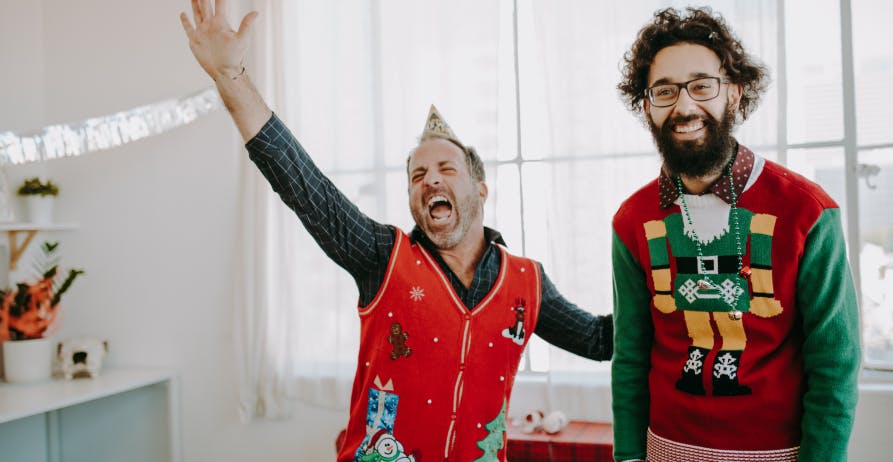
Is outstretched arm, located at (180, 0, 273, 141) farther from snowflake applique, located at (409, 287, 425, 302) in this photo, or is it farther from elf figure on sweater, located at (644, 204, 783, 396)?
elf figure on sweater, located at (644, 204, 783, 396)

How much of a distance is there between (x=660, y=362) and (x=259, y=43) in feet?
7.60

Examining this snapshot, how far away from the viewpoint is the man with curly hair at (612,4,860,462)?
1.42 meters

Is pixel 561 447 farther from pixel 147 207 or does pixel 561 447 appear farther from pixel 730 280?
pixel 147 207

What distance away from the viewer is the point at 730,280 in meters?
1.50

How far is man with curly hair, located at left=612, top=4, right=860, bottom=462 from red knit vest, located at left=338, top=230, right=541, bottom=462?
447 mm

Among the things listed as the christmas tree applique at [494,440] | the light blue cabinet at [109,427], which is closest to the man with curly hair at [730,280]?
the christmas tree applique at [494,440]

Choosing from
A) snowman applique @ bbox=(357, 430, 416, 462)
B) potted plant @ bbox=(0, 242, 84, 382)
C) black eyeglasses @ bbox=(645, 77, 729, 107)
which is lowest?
snowman applique @ bbox=(357, 430, 416, 462)

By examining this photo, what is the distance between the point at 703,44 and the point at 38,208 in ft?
10.0

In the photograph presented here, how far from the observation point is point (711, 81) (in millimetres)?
1517

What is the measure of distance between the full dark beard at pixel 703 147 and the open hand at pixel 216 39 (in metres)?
0.90

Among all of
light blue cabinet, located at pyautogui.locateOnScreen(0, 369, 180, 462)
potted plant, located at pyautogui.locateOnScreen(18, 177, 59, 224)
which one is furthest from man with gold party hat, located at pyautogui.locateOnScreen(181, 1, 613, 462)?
potted plant, located at pyautogui.locateOnScreen(18, 177, 59, 224)

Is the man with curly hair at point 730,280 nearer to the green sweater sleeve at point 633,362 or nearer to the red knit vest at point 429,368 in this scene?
the green sweater sleeve at point 633,362

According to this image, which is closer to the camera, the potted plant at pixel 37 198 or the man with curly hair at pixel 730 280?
the man with curly hair at pixel 730 280

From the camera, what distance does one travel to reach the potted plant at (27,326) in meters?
3.21
